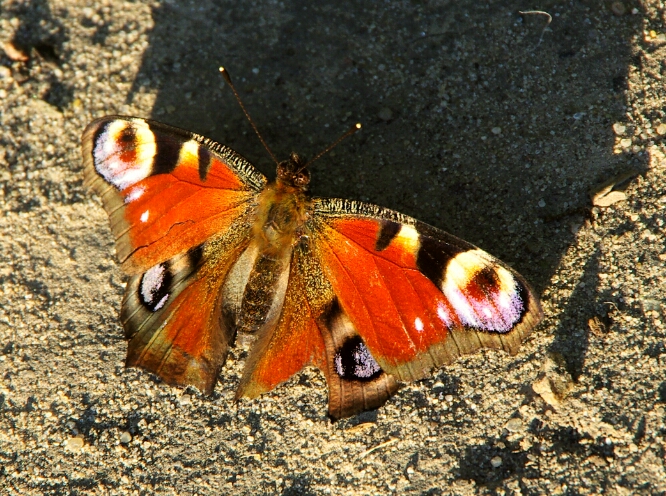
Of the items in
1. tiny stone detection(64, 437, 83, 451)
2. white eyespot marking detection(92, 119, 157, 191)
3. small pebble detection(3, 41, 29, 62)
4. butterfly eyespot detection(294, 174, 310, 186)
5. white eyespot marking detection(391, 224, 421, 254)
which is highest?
white eyespot marking detection(391, 224, 421, 254)

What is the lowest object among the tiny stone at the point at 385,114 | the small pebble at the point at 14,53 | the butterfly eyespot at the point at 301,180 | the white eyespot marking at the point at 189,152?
the small pebble at the point at 14,53

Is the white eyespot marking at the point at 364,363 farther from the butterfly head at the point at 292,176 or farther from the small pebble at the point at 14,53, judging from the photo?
the small pebble at the point at 14,53

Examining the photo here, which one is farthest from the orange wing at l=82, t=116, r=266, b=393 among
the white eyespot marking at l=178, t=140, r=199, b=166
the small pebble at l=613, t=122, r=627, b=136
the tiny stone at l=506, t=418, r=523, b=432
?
the small pebble at l=613, t=122, r=627, b=136

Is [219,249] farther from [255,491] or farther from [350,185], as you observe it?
[255,491]

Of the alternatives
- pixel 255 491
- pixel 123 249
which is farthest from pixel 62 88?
pixel 255 491

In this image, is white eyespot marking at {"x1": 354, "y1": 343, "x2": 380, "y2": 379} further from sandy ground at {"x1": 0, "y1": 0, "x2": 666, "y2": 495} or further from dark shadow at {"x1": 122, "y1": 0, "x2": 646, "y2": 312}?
dark shadow at {"x1": 122, "y1": 0, "x2": 646, "y2": 312}

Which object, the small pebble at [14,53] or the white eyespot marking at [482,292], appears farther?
the small pebble at [14,53]

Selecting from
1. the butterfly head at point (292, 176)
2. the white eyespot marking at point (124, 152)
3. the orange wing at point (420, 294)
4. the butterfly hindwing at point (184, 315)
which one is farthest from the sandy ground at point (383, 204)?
the white eyespot marking at point (124, 152)
